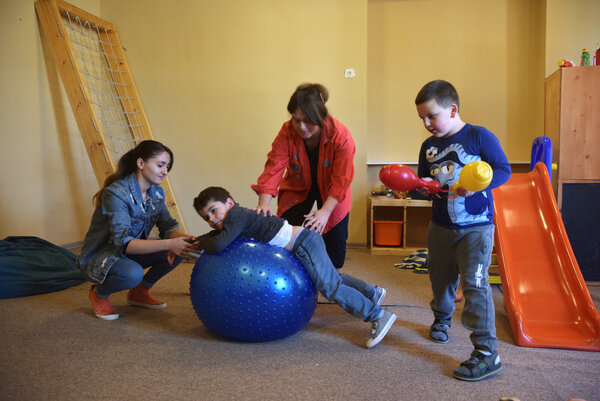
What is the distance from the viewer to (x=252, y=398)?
1.49 m

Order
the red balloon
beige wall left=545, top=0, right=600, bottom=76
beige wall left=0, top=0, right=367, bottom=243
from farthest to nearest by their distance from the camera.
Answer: beige wall left=0, top=0, right=367, bottom=243 → beige wall left=545, top=0, right=600, bottom=76 → the red balloon

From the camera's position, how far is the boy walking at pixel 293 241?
1.89 m

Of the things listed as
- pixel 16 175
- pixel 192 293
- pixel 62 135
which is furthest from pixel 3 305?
pixel 62 135

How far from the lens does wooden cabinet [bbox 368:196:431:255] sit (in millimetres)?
4148

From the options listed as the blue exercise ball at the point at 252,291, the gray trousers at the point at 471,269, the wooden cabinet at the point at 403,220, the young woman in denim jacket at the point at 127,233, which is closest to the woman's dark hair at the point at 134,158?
the young woman in denim jacket at the point at 127,233

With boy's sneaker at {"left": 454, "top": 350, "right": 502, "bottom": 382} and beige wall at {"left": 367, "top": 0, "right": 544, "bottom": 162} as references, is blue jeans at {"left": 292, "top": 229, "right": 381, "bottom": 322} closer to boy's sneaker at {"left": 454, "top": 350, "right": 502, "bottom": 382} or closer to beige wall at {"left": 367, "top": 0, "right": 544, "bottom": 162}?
boy's sneaker at {"left": 454, "top": 350, "right": 502, "bottom": 382}

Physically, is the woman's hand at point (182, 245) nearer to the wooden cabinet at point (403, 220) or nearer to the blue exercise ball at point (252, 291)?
the blue exercise ball at point (252, 291)

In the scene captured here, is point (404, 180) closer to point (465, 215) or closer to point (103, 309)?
point (465, 215)

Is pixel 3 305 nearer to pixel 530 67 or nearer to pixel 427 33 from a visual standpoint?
pixel 427 33

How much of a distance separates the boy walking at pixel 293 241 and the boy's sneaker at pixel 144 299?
0.82 meters

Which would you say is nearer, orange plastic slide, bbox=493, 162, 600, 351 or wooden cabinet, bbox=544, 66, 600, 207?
orange plastic slide, bbox=493, 162, 600, 351

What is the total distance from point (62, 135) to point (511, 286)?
4.18 m

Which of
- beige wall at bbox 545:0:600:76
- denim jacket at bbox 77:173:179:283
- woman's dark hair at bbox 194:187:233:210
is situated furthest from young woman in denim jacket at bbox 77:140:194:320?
beige wall at bbox 545:0:600:76

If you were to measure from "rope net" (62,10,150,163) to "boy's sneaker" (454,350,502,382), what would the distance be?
404 centimetres
